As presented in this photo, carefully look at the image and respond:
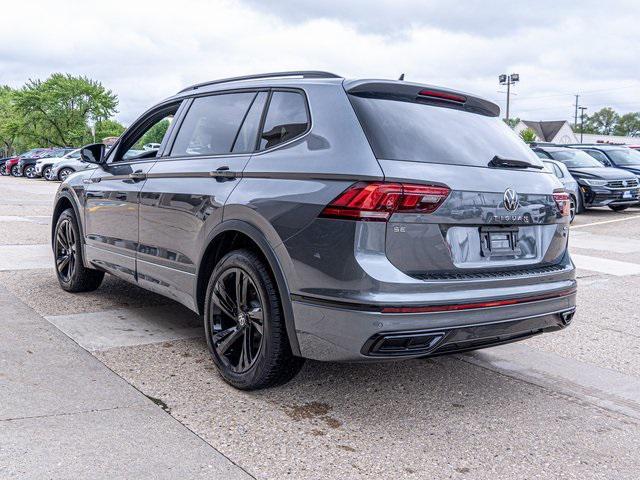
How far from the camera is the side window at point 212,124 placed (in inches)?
177

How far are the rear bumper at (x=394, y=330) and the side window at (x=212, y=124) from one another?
1444 millimetres

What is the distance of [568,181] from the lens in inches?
Result: 579

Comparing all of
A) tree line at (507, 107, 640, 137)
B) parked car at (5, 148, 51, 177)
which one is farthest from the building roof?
parked car at (5, 148, 51, 177)

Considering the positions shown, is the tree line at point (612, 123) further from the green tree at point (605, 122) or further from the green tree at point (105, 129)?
the green tree at point (105, 129)

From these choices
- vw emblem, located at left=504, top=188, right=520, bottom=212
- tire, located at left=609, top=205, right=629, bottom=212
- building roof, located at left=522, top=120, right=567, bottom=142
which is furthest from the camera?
building roof, located at left=522, top=120, right=567, bottom=142

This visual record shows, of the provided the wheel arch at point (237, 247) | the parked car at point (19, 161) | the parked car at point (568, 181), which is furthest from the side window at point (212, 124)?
the parked car at point (19, 161)

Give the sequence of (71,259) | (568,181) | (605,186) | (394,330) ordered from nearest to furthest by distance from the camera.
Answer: (394,330) → (71,259) → (568,181) → (605,186)

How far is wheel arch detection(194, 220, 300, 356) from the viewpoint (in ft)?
11.9

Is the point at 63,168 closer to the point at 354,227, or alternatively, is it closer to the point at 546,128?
the point at 354,227

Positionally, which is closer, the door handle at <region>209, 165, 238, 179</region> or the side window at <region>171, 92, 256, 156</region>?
the door handle at <region>209, 165, 238, 179</region>

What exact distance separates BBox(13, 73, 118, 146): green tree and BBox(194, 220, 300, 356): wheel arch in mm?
63829

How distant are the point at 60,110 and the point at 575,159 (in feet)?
184

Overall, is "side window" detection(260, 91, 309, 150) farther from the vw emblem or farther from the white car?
the white car

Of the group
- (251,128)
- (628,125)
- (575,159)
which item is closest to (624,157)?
(575,159)
